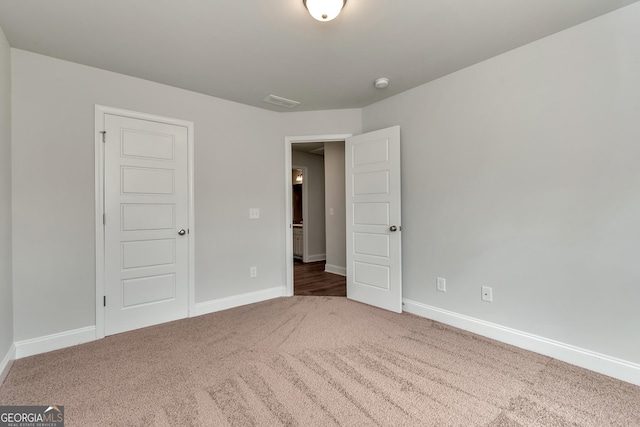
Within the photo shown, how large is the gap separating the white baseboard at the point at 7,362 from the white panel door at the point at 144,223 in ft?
1.90

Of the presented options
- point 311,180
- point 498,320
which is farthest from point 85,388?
point 311,180

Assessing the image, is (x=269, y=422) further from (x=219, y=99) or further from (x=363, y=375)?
(x=219, y=99)

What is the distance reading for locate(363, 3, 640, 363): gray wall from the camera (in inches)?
75.2

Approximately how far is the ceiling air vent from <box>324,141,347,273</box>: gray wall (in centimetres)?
159

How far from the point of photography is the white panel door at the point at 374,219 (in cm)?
314

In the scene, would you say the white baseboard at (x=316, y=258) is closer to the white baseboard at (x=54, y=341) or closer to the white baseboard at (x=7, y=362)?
the white baseboard at (x=54, y=341)

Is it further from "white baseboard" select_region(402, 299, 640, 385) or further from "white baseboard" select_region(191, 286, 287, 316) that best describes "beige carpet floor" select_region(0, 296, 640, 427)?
"white baseboard" select_region(191, 286, 287, 316)

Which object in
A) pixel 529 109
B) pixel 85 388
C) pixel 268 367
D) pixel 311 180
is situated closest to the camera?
pixel 85 388

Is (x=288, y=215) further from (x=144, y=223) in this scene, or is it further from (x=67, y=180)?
(x=67, y=180)

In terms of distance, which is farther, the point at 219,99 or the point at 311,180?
the point at 311,180

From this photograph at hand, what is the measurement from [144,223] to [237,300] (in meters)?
1.33

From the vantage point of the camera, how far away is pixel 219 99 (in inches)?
130

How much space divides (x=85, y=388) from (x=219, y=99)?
2857 millimetres

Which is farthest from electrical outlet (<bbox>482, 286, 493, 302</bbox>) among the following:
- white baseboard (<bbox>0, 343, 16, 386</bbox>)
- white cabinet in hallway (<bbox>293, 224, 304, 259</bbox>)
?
white cabinet in hallway (<bbox>293, 224, 304, 259</bbox>)
